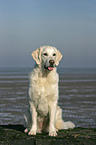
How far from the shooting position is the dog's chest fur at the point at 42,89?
6.49 m

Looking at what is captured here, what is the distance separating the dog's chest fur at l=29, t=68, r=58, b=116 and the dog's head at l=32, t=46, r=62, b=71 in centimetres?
25

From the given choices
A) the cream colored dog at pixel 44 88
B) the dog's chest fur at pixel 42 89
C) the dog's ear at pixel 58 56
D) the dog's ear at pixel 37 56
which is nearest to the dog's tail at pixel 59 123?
the cream colored dog at pixel 44 88

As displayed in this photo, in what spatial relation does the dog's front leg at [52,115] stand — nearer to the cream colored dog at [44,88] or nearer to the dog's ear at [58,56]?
the cream colored dog at [44,88]

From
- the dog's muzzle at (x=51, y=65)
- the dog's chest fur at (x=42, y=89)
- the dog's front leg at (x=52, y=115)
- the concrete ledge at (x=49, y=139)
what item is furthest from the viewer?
the dog's front leg at (x=52, y=115)

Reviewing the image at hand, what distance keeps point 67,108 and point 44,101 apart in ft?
25.2

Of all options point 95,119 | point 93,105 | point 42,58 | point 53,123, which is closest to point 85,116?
point 95,119

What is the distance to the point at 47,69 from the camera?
635 cm

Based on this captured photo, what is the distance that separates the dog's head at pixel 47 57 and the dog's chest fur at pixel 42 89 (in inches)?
9.7

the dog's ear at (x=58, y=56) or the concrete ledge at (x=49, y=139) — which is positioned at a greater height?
the dog's ear at (x=58, y=56)

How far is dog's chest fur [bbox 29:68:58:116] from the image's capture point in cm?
649

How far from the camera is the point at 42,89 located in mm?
6488

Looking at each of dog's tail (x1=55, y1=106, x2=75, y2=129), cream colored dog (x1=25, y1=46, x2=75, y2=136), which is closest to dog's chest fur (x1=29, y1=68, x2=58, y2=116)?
cream colored dog (x1=25, y1=46, x2=75, y2=136)

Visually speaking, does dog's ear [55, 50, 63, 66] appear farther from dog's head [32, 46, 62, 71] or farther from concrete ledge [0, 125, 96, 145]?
concrete ledge [0, 125, 96, 145]

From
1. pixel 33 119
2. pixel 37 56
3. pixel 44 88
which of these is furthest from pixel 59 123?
pixel 37 56
